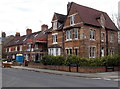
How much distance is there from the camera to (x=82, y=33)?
3300 cm

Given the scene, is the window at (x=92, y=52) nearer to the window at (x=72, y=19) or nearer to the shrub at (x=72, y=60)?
the window at (x=72, y=19)

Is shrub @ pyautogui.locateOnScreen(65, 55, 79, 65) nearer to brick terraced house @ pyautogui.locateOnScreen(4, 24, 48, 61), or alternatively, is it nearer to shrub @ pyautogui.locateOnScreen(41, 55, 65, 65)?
shrub @ pyautogui.locateOnScreen(41, 55, 65, 65)

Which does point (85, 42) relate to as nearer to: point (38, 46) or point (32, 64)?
point (32, 64)

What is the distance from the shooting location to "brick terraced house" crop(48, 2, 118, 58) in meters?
33.2

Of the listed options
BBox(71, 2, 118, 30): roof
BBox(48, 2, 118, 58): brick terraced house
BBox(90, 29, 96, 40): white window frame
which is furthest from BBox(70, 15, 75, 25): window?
BBox(90, 29, 96, 40): white window frame

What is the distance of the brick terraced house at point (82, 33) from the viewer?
33188 millimetres

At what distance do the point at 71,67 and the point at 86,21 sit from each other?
400 inches

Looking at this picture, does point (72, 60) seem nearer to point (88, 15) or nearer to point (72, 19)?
point (72, 19)

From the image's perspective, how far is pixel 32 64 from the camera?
36812 millimetres

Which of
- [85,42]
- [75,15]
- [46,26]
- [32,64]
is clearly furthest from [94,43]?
[46,26]

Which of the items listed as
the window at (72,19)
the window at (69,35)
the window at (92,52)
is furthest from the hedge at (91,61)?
the window at (72,19)

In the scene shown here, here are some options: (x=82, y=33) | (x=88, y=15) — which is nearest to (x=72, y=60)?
(x=82, y=33)

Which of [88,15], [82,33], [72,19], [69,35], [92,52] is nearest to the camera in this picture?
[82,33]

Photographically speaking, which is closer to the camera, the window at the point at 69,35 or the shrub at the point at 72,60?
the shrub at the point at 72,60
